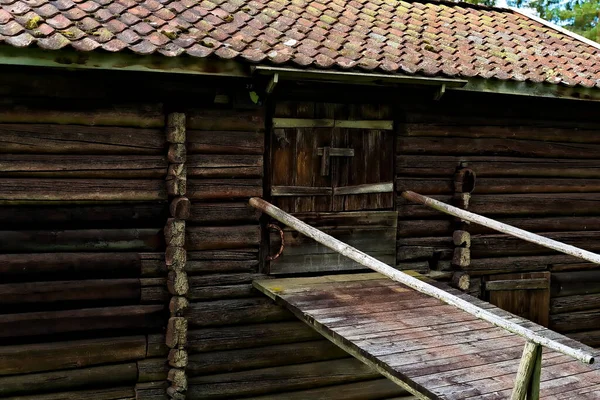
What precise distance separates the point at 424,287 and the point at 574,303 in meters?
4.40

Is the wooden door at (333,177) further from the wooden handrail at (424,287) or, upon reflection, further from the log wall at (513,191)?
the wooden handrail at (424,287)

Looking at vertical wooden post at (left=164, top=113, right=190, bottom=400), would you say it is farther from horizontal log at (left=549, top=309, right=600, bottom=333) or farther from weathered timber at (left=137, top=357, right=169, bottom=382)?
horizontal log at (left=549, top=309, right=600, bottom=333)

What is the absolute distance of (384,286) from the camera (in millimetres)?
6023

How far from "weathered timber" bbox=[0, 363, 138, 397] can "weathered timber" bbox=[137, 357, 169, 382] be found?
0.15 ft

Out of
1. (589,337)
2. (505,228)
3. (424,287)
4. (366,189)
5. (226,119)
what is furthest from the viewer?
(589,337)

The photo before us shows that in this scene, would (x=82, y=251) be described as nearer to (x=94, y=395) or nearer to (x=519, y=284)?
(x=94, y=395)

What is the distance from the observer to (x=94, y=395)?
5562 millimetres

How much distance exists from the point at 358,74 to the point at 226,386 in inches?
123

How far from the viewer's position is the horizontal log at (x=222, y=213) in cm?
584

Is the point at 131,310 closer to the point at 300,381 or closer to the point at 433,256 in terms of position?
the point at 300,381

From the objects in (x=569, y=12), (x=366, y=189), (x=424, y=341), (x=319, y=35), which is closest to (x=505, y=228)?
(x=366, y=189)

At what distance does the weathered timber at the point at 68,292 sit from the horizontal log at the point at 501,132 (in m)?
3.21

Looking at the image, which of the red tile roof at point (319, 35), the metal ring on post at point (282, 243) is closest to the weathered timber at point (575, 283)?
the red tile roof at point (319, 35)

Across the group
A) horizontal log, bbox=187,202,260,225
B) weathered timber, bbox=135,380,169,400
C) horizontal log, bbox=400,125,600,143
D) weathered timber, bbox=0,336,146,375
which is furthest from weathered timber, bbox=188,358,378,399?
horizontal log, bbox=400,125,600,143
